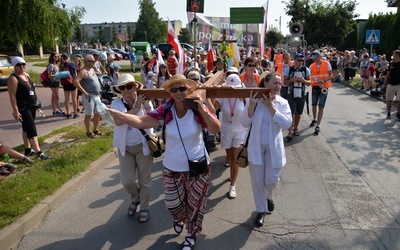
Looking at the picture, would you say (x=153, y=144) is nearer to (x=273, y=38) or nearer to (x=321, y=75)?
(x=321, y=75)

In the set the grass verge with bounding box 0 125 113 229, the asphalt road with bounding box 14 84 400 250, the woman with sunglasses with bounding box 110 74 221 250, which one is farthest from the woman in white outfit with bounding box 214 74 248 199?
the grass verge with bounding box 0 125 113 229

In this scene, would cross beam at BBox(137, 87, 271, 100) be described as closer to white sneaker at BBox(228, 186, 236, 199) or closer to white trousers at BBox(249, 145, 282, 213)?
white trousers at BBox(249, 145, 282, 213)

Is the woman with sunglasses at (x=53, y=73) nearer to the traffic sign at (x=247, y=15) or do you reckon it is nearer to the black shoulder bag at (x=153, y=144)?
the traffic sign at (x=247, y=15)

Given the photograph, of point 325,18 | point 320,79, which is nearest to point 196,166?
point 320,79

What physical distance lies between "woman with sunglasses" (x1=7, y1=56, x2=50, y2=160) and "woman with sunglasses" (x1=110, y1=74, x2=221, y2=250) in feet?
10.9

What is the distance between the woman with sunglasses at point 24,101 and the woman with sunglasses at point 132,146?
2.72m

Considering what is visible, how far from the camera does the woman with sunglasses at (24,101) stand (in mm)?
5824

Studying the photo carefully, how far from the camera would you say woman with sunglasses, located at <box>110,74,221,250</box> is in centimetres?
336

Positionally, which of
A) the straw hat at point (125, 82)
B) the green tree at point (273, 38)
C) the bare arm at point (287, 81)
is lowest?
the bare arm at point (287, 81)

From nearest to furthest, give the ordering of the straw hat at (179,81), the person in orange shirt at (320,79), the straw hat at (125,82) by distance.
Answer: the straw hat at (179,81) → the straw hat at (125,82) → the person in orange shirt at (320,79)

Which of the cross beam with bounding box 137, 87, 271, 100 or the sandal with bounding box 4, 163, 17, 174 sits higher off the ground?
the cross beam with bounding box 137, 87, 271, 100

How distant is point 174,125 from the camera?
347 cm

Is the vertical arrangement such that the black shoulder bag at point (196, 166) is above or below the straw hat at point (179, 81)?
below

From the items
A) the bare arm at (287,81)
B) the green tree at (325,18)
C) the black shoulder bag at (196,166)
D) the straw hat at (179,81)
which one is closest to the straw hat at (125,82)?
the straw hat at (179,81)
